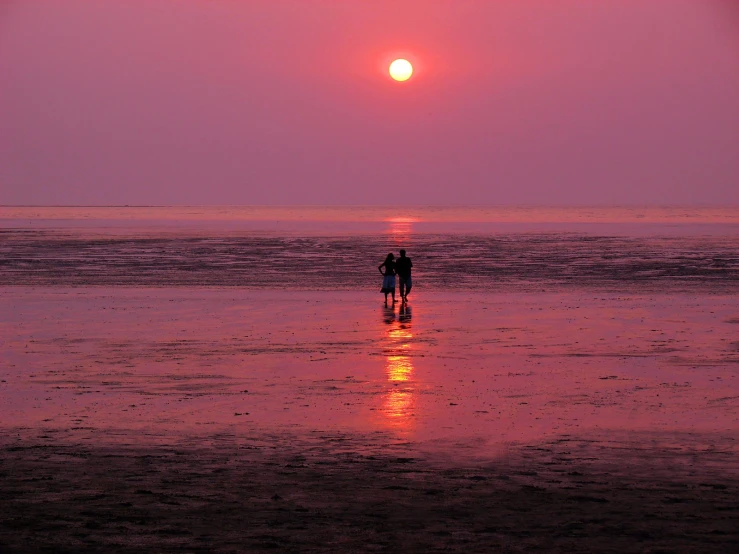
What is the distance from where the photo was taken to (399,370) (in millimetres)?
16875

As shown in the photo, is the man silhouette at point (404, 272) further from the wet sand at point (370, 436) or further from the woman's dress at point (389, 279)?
the wet sand at point (370, 436)

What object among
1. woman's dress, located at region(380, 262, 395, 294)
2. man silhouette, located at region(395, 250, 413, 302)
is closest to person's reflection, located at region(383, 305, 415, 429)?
woman's dress, located at region(380, 262, 395, 294)

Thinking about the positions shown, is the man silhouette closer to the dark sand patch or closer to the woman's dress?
the woman's dress

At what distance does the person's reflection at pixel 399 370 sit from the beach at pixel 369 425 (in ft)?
0.22

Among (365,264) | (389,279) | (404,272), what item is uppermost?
(404,272)

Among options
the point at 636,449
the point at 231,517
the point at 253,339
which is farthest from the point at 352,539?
the point at 253,339

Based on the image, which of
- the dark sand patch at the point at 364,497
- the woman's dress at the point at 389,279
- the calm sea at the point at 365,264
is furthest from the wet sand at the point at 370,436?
the calm sea at the point at 365,264

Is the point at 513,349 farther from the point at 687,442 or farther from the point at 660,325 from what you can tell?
the point at 687,442

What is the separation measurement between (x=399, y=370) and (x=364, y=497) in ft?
24.6

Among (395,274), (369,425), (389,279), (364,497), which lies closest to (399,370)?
(369,425)

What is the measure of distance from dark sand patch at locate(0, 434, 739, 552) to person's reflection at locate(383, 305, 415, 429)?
1.48m

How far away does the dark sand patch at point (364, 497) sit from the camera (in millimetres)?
8211

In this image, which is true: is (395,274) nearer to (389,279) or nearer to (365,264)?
(389,279)

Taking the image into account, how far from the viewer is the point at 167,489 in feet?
31.7
